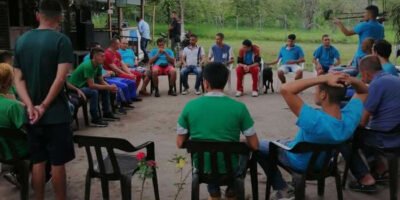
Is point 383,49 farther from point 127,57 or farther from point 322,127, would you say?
point 127,57

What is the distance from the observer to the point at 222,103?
317 cm

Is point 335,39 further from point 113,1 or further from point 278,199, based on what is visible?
point 278,199

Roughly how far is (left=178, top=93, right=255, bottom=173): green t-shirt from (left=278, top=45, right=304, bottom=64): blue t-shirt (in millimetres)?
6824

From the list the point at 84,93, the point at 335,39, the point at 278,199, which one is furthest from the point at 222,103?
the point at 335,39

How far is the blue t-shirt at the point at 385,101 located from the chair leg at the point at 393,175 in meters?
0.32

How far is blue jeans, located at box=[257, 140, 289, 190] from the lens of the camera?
3.49m

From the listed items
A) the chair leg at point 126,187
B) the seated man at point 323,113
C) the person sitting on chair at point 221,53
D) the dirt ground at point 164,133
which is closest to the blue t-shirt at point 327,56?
the dirt ground at point 164,133

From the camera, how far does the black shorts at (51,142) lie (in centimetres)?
329

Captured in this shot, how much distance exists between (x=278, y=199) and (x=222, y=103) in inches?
39.6

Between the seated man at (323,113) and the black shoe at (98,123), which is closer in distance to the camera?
the seated man at (323,113)

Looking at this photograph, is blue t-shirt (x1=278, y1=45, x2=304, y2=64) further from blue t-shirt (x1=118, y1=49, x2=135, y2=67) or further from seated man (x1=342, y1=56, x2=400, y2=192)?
seated man (x1=342, y1=56, x2=400, y2=192)

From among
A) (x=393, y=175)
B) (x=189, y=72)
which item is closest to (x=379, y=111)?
(x=393, y=175)

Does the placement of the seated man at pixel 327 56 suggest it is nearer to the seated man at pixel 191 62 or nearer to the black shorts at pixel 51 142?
the seated man at pixel 191 62

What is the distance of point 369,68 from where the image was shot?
4.02 meters
